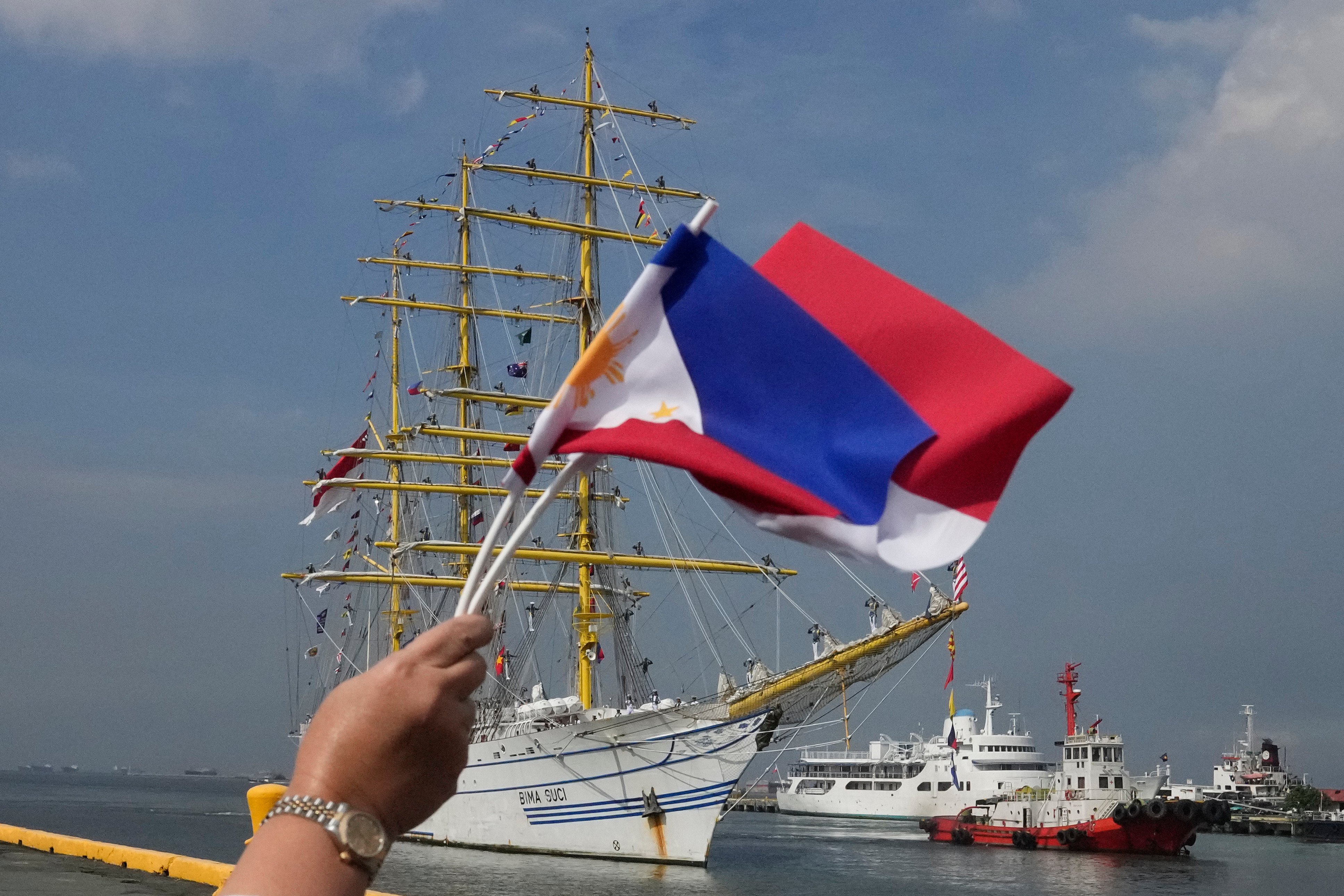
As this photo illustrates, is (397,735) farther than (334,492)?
No

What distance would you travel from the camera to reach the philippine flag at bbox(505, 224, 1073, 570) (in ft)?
12.0

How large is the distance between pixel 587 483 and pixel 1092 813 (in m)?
29.0

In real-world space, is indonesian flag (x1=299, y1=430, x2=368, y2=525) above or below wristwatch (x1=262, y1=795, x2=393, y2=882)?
above

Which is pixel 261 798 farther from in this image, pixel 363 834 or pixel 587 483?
pixel 587 483

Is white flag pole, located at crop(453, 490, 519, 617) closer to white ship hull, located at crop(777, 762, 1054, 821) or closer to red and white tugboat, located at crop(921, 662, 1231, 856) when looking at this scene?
red and white tugboat, located at crop(921, 662, 1231, 856)

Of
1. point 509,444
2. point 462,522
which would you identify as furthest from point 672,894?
point 462,522

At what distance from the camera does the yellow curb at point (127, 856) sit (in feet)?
40.5

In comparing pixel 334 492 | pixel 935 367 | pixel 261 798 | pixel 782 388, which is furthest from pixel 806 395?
pixel 334 492

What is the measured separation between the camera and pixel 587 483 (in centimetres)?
4359

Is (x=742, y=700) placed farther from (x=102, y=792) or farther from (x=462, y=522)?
(x=102, y=792)

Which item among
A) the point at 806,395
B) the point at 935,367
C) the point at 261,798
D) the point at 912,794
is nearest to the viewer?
the point at 935,367

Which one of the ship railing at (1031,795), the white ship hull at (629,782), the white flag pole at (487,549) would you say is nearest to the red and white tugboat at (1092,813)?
the ship railing at (1031,795)

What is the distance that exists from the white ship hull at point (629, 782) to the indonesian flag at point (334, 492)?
1431cm

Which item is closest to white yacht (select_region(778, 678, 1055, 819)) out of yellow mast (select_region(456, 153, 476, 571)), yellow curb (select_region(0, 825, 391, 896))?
yellow mast (select_region(456, 153, 476, 571))
